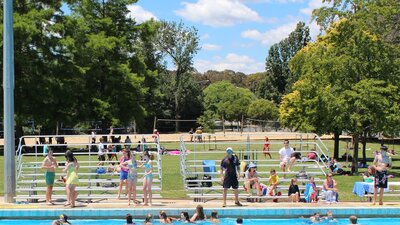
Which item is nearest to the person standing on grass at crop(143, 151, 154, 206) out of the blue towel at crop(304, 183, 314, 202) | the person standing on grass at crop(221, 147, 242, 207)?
the person standing on grass at crop(221, 147, 242, 207)

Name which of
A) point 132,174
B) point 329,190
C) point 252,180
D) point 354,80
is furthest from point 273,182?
point 354,80

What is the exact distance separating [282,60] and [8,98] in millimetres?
68089

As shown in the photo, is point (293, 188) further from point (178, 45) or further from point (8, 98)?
point (178, 45)

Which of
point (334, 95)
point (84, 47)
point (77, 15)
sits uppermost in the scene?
point (77, 15)

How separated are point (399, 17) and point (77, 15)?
26494 mm

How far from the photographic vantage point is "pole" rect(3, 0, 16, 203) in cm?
1631

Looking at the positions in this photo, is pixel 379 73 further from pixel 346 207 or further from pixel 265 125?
pixel 265 125

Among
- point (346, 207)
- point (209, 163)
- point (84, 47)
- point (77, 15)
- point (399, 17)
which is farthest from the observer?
point (77, 15)

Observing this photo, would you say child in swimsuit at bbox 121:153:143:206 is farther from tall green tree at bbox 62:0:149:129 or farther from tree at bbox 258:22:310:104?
tree at bbox 258:22:310:104

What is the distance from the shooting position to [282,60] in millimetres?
81500

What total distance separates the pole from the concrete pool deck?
0.82m

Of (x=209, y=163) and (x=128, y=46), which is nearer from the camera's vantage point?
(x=209, y=163)

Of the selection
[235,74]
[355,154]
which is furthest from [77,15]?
[235,74]

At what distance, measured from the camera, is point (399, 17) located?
105 ft
